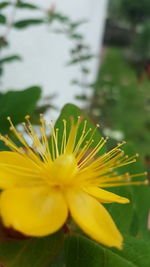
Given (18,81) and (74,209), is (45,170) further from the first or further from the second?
(18,81)

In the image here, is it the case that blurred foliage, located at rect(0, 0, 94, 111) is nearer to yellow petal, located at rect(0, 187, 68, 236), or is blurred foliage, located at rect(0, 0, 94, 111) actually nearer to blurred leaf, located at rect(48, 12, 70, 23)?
blurred leaf, located at rect(48, 12, 70, 23)

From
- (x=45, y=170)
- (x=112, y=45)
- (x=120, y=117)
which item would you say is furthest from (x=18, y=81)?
(x=112, y=45)

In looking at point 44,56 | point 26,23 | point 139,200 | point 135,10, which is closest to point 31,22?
point 26,23

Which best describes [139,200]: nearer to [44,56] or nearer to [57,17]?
[57,17]

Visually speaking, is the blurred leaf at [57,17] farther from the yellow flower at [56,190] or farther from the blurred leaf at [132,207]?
the yellow flower at [56,190]

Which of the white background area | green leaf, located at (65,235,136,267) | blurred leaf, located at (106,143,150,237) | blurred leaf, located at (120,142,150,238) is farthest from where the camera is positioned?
the white background area

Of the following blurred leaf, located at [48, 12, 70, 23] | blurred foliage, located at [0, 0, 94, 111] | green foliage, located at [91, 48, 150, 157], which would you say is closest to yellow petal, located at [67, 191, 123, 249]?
blurred foliage, located at [0, 0, 94, 111]
